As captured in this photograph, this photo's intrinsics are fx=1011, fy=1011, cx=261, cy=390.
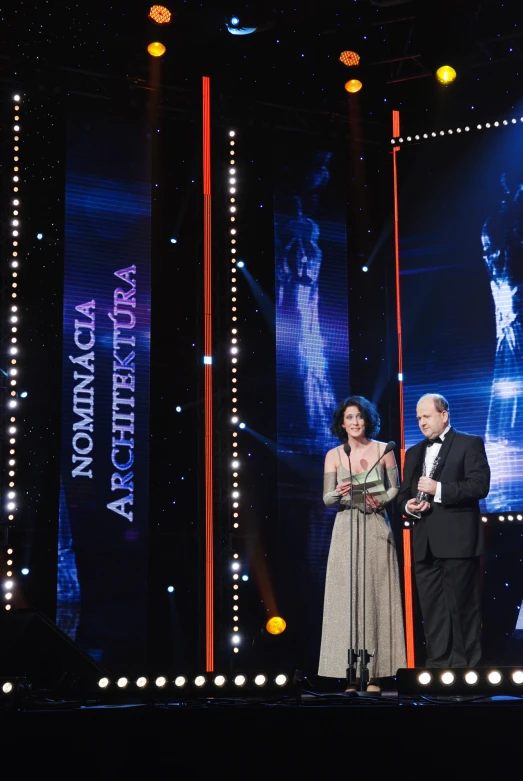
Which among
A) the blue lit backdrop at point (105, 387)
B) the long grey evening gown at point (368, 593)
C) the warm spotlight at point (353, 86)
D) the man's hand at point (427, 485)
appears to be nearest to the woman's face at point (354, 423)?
the long grey evening gown at point (368, 593)

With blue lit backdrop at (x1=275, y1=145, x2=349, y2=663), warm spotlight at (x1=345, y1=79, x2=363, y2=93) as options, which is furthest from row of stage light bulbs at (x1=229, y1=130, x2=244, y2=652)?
warm spotlight at (x1=345, y1=79, x2=363, y2=93)

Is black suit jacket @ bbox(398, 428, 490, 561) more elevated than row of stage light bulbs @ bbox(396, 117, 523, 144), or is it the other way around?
row of stage light bulbs @ bbox(396, 117, 523, 144)

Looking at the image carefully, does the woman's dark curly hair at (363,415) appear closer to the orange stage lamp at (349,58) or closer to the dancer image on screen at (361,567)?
the dancer image on screen at (361,567)

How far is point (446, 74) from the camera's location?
23.5 feet

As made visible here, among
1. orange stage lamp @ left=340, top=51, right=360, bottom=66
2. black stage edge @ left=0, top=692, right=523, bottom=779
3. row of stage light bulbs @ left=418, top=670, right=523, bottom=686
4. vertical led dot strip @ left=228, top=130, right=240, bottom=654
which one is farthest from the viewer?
orange stage lamp @ left=340, top=51, right=360, bottom=66

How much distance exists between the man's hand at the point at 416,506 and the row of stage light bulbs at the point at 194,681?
4.99ft

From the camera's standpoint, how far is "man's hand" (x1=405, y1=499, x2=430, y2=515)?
4988mm

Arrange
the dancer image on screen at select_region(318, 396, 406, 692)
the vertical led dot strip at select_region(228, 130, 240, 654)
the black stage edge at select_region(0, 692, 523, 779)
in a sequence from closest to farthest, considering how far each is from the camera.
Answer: the black stage edge at select_region(0, 692, 523, 779), the dancer image on screen at select_region(318, 396, 406, 692), the vertical led dot strip at select_region(228, 130, 240, 654)

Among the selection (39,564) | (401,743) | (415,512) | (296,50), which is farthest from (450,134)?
(401,743)

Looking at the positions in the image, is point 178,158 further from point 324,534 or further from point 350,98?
point 324,534

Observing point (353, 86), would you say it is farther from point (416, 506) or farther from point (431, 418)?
point (416, 506)

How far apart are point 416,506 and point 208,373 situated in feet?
7.76

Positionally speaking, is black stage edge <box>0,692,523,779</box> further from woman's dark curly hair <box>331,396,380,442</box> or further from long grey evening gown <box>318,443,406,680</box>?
woman's dark curly hair <box>331,396,380,442</box>

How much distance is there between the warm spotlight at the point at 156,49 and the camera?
679 cm
